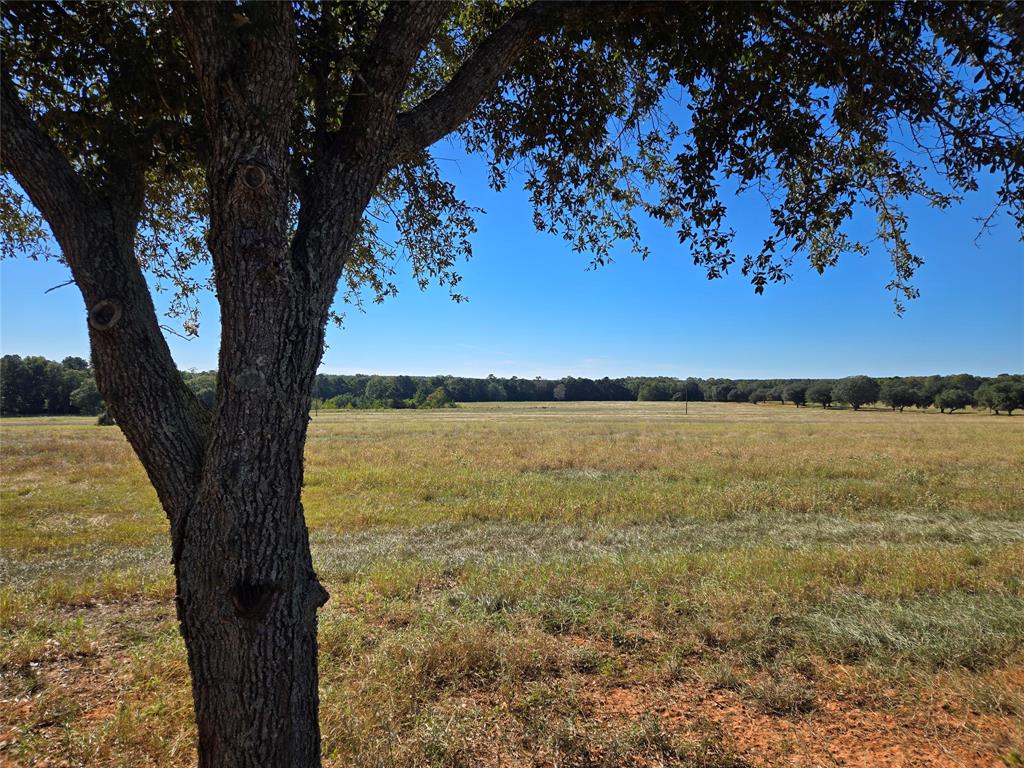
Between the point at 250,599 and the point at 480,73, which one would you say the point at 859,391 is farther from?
the point at 250,599

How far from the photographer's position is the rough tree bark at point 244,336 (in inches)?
84.9

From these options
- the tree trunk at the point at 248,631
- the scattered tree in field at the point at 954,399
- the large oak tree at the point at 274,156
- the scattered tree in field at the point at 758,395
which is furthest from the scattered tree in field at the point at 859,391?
the tree trunk at the point at 248,631

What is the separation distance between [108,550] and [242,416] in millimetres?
10937

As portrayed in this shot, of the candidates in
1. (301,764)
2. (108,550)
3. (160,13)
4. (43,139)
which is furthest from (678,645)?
(108,550)

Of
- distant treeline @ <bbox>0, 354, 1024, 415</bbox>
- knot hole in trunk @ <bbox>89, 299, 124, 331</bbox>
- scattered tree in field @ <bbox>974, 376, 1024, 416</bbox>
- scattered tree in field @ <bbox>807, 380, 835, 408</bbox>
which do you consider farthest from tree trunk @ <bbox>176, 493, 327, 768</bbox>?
scattered tree in field @ <bbox>807, 380, 835, 408</bbox>

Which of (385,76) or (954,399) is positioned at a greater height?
(385,76)

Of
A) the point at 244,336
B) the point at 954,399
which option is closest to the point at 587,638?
the point at 244,336

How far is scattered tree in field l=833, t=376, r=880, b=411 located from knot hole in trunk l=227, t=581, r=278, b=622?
11030 cm

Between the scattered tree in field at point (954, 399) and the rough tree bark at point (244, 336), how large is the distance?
108 m

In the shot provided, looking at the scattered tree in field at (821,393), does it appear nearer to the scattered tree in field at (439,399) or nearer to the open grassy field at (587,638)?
the scattered tree in field at (439,399)

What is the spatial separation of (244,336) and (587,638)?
496cm

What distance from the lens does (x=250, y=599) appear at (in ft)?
7.41

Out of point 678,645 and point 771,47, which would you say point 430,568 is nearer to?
point 678,645

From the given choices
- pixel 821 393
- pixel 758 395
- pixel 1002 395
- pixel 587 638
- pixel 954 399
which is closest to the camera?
pixel 587 638
